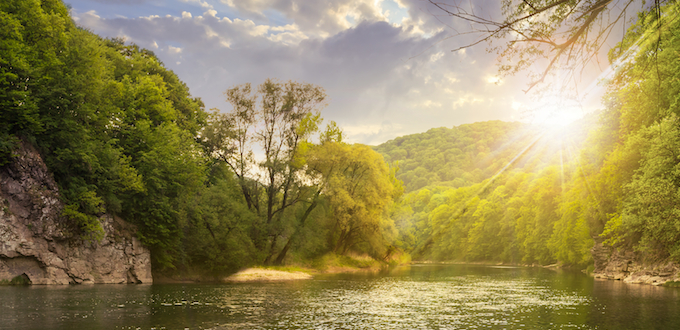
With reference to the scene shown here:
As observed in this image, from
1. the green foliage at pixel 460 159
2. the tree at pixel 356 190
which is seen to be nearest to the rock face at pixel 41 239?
the tree at pixel 356 190

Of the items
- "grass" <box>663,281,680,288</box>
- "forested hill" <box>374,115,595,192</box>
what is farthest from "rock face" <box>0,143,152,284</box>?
"forested hill" <box>374,115,595,192</box>

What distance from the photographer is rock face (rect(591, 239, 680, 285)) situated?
120 ft

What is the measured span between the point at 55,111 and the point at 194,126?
21.7 metres

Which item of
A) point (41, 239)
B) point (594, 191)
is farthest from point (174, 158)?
point (594, 191)

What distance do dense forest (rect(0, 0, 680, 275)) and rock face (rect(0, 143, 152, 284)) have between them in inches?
36.7

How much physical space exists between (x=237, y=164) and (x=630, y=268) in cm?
4001

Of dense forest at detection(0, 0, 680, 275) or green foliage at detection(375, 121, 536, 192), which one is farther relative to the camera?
green foliage at detection(375, 121, 536, 192)

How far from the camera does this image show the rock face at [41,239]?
28.8 m

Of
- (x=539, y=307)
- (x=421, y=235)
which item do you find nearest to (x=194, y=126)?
(x=539, y=307)

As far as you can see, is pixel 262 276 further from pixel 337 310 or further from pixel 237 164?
pixel 337 310

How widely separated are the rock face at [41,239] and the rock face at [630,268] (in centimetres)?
4235

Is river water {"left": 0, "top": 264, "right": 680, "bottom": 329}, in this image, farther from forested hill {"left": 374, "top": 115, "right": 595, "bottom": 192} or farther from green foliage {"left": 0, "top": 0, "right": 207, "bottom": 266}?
forested hill {"left": 374, "top": 115, "right": 595, "bottom": 192}

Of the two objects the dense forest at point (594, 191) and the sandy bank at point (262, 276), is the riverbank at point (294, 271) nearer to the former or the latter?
the sandy bank at point (262, 276)

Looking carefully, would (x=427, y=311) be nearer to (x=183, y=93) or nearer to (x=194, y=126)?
(x=194, y=126)
